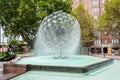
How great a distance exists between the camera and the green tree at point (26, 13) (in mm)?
29578

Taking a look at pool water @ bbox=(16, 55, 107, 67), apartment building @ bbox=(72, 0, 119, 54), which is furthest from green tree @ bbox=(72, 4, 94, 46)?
pool water @ bbox=(16, 55, 107, 67)

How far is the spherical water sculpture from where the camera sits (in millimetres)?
20281

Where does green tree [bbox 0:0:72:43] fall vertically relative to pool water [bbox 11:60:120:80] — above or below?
above

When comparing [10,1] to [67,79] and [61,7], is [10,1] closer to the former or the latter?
[61,7]

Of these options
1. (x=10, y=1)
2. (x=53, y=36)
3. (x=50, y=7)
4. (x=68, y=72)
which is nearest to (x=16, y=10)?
(x=10, y=1)

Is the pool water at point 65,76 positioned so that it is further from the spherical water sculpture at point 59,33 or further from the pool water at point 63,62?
the spherical water sculpture at point 59,33

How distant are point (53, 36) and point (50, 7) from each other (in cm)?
953

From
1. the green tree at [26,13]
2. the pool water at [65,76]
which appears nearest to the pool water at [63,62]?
the pool water at [65,76]

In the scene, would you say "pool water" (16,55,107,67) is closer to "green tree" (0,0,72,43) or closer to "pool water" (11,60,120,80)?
"pool water" (11,60,120,80)

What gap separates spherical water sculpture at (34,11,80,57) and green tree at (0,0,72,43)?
766 cm

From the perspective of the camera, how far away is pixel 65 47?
22.5m

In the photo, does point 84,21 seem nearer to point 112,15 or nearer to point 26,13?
point 112,15

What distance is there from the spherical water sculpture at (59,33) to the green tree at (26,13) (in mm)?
7664

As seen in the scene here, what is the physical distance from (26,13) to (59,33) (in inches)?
374
